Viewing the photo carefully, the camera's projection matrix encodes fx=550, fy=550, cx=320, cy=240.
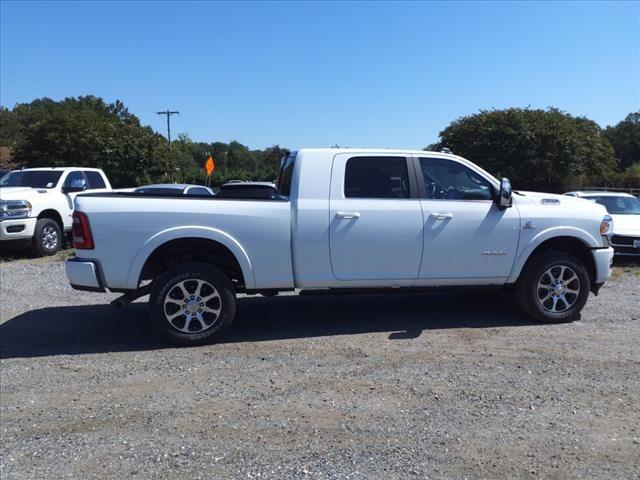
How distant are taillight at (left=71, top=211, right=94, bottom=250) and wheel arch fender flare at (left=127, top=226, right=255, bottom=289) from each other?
46cm

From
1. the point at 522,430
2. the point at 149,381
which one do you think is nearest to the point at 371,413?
the point at 522,430

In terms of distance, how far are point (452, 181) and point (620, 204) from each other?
7544 mm

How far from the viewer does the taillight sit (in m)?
5.27

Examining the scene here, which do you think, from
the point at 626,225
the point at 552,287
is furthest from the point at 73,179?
the point at 626,225

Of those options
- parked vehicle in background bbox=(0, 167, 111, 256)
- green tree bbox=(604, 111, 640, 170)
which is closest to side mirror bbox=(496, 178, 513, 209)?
parked vehicle in background bbox=(0, 167, 111, 256)

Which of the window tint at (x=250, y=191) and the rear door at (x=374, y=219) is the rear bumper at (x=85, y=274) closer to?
the window tint at (x=250, y=191)

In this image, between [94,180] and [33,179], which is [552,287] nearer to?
[94,180]

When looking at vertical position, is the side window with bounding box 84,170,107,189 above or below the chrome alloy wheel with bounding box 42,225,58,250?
above

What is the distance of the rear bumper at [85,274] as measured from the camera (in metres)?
5.30

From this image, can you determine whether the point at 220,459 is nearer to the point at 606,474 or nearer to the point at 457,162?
the point at 606,474

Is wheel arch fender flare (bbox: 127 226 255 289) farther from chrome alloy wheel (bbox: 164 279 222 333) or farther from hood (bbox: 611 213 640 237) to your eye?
hood (bbox: 611 213 640 237)

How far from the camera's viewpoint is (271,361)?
199 inches

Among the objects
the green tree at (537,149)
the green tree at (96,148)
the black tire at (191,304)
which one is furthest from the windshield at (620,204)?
the green tree at (96,148)

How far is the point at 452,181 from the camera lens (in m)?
6.00
